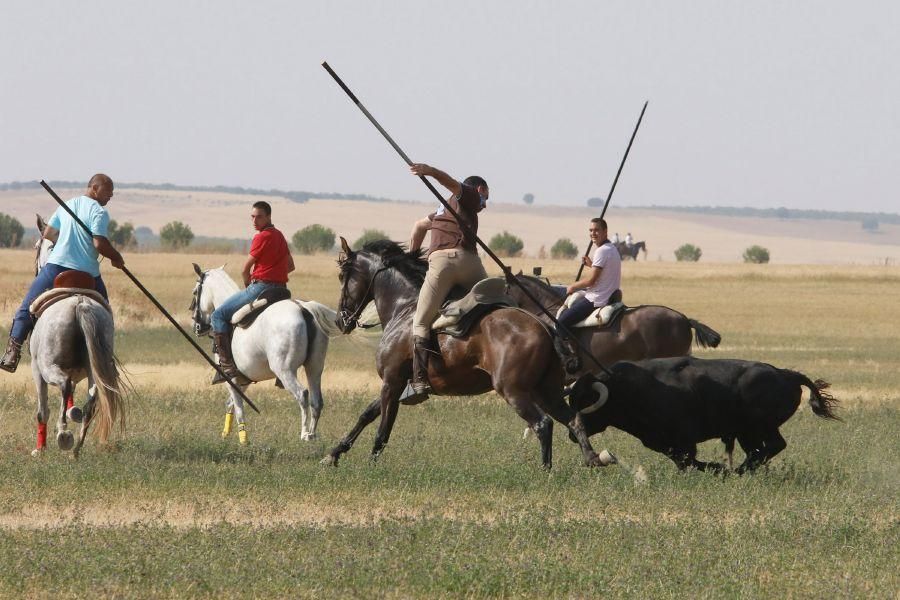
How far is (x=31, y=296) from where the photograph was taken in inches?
538

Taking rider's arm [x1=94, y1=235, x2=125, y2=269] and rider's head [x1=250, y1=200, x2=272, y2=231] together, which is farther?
rider's head [x1=250, y1=200, x2=272, y2=231]

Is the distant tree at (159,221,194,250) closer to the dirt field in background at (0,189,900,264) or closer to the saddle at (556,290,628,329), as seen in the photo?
the dirt field in background at (0,189,900,264)

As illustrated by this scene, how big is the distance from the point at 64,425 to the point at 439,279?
11.4 ft

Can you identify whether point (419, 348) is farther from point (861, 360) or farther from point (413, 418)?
point (861, 360)

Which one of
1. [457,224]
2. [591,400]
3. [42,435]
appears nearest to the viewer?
[591,400]

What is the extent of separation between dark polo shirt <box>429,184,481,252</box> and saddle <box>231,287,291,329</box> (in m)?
3.40

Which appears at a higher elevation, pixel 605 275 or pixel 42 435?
pixel 605 275

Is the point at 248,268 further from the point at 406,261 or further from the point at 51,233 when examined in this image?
the point at 406,261

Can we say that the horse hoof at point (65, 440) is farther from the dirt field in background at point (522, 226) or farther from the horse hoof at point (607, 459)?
the dirt field in background at point (522, 226)

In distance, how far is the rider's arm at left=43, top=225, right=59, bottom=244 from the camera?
14.1 metres

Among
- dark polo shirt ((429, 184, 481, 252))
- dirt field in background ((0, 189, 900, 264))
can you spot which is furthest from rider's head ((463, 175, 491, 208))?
dirt field in background ((0, 189, 900, 264))

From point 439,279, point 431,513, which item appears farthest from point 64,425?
point 431,513

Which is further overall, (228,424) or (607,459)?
(228,424)

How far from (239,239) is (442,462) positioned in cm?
14361
